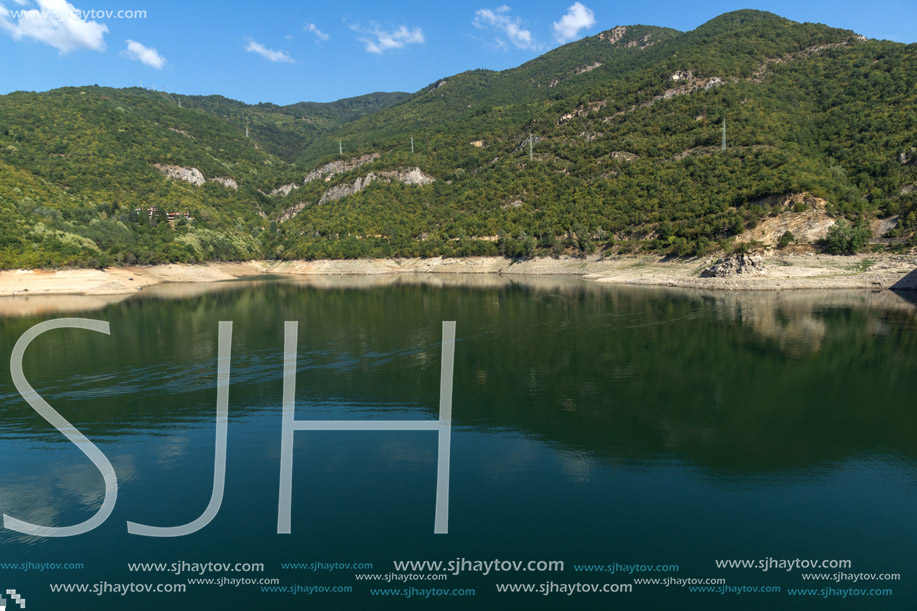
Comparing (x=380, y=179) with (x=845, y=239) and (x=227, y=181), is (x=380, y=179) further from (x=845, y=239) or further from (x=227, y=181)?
(x=845, y=239)

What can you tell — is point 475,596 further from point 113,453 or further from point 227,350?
point 227,350

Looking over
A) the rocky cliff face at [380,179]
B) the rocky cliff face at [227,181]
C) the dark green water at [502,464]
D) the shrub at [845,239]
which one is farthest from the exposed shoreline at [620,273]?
the rocky cliff face at [227,181]

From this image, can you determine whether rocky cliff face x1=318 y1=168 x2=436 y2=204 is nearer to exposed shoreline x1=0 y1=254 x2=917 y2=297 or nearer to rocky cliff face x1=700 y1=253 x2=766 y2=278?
exposed shoreline x1=0 y1=254 x2=917 y2=297

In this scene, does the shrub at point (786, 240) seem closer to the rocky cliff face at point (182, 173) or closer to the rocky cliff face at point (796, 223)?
the rocky cliff face at point (796, 223)

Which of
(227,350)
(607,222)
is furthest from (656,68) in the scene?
(227,350)

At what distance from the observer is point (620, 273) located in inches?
3297

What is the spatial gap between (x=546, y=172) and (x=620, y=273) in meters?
64.0

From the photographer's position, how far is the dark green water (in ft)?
36.7

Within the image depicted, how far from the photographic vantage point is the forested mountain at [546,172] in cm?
8412

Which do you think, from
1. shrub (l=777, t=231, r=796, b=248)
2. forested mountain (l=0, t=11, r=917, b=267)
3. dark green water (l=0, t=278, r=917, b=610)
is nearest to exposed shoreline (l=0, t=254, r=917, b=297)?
shrub (l=777, t=231, r=796, b=248)

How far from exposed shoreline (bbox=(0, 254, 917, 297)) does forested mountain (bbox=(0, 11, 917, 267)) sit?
3292mm

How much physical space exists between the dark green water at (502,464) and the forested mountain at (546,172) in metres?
58.4

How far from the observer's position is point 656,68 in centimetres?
15325

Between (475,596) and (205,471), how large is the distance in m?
10.6
